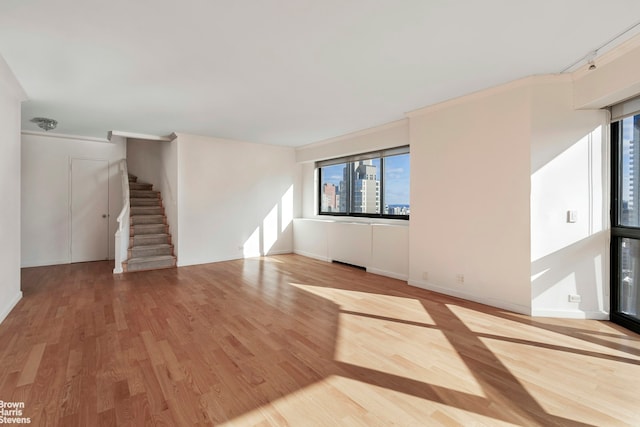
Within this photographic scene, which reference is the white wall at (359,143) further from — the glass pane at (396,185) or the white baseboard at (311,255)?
the white baseboard at (311,255)

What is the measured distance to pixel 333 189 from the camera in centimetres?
704

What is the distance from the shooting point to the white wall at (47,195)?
19.4 feet

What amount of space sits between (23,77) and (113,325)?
2.87 metres

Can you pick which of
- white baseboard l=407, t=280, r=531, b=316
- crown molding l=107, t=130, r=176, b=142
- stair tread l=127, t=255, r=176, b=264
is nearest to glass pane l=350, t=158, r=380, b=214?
white baseboard l=407, t=280, r=531, b=316

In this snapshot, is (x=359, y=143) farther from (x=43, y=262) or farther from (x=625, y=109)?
(x=43, y=262)

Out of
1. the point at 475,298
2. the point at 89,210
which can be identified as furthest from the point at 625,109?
the point at 89,210

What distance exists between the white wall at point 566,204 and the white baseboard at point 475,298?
0.14 m

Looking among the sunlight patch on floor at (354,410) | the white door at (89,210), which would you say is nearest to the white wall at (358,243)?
the sunlight patch on floor at (354,410)

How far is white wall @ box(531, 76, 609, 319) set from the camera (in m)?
3.17

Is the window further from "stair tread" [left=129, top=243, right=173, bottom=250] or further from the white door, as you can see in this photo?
the white door

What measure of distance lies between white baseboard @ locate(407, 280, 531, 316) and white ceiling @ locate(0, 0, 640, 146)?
2528 mm

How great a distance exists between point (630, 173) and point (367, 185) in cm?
378

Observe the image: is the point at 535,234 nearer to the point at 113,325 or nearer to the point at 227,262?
the point at 113,325

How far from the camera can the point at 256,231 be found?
690cm
